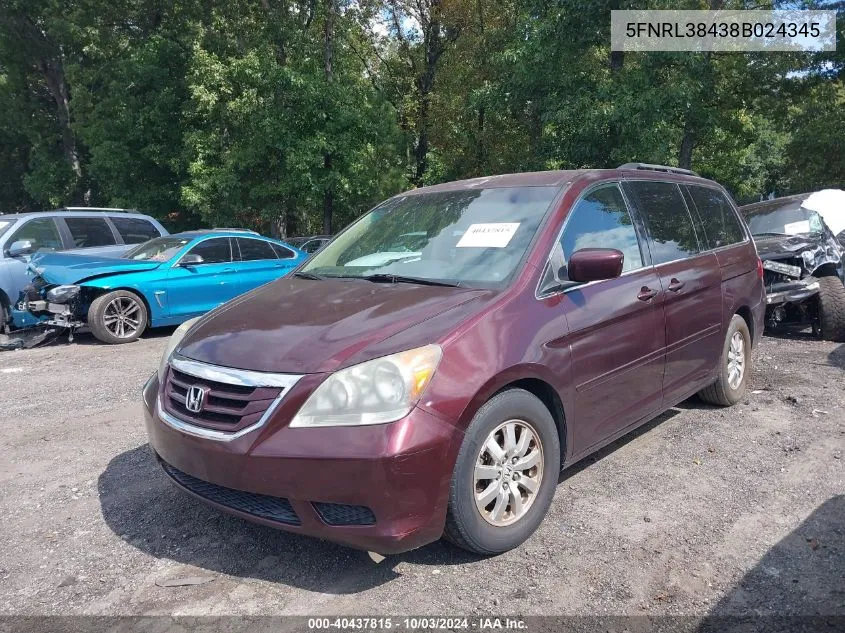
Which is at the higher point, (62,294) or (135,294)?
(62,294)

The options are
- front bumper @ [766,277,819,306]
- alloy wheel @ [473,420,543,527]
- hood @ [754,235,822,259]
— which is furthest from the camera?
hood @ [754,235,822,259]

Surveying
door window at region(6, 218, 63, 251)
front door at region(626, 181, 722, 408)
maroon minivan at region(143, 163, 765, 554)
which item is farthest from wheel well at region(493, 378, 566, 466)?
door window at region(6, 218, 63, 251)

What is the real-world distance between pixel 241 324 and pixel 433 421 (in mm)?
1212

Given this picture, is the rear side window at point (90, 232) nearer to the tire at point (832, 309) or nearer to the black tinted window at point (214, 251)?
the black tinted window at point (214, 251)

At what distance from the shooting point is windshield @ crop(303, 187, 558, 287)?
3.52 metres

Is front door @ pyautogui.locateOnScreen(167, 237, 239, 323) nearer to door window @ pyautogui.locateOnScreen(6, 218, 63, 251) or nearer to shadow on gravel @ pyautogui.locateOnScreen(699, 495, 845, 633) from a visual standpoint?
door window @ pyautogui.locateOnScreen(6, 218, 63, 251)

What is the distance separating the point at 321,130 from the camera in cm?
1830

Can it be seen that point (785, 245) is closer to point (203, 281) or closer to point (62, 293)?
point (203, 281)

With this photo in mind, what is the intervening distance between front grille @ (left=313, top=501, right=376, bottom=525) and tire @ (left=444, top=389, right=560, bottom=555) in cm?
38

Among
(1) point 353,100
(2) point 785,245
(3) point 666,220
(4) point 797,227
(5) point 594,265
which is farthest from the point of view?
(1) point 353,100

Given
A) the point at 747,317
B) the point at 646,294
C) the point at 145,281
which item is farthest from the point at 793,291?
the point at 145,281

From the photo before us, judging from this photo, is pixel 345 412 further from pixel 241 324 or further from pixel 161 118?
pixel 161 118

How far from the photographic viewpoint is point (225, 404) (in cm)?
286

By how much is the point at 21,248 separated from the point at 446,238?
815cm
